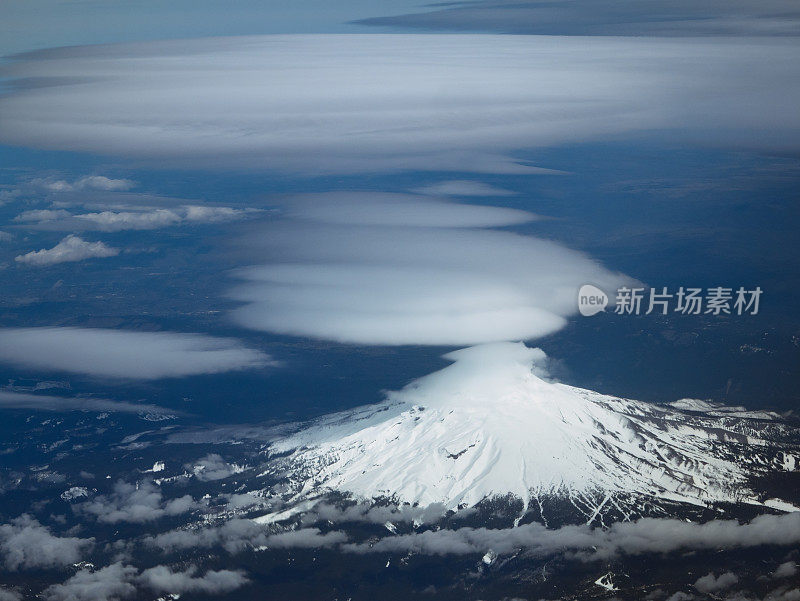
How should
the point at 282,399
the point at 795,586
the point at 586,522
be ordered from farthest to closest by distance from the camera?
1. the point at 282,399
2. the point at 586,522
3. the point at 795,586

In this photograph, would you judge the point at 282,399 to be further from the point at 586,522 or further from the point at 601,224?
the point at 601,224

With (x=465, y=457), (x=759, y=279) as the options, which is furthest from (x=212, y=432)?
(x=759, y=279)

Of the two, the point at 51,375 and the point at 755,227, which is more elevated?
the point at 755,227

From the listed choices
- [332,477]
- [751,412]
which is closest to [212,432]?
[332,477]

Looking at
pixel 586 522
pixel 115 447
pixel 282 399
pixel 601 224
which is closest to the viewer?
pixel 586 522

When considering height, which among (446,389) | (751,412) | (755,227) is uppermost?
(755,227)

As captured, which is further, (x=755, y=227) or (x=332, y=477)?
(x=755, y=227)

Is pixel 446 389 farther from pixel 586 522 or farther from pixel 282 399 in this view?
pixel 282 399
